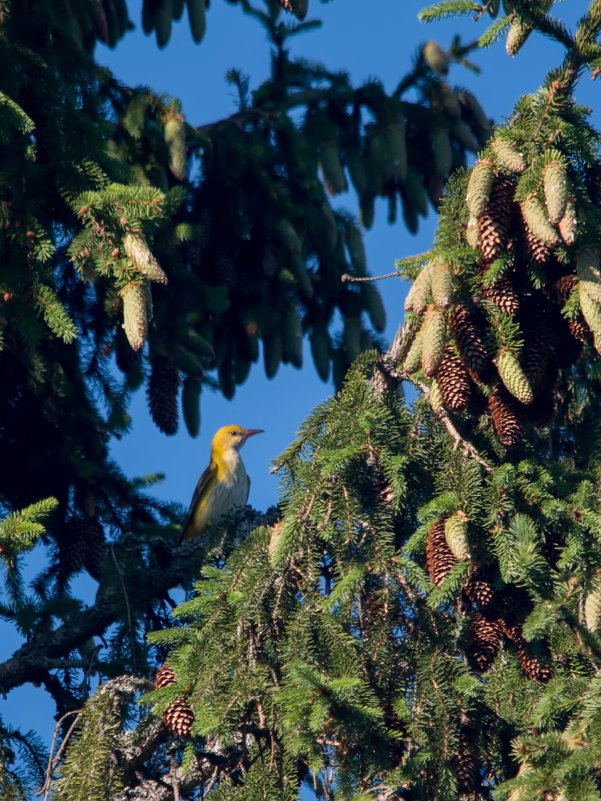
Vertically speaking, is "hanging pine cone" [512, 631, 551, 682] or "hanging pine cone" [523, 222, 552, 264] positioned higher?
"hanging pine cone" [523, 222, 552, 264]

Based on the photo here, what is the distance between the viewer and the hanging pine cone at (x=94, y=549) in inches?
202

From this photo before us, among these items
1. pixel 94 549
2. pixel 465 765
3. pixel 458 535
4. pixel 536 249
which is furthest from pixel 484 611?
pixel 94 549

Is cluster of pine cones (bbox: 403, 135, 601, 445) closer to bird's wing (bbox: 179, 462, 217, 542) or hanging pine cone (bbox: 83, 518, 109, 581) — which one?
hanging pine cone (bbox: 83, 518, 109, 581)

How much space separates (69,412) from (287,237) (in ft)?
5.79

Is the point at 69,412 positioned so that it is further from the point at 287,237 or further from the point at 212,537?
the point at 287,237

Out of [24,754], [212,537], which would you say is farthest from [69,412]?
[24,754]

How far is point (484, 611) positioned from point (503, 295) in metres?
0.92

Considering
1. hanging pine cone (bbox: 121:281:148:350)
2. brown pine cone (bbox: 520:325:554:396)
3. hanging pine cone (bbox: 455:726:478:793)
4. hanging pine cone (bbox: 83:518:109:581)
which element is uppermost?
hanging pine cone (bbox: 83:518:109:581)

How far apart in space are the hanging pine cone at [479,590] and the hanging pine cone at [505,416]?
0.40 meters

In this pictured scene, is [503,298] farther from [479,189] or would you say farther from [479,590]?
[479,590]

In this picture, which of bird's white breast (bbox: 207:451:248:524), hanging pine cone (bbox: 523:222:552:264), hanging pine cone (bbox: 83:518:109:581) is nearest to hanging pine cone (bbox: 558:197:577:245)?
hanging pine cone (bbox: 523:222:552:264)

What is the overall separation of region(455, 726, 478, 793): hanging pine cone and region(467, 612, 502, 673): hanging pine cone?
0.65 ft

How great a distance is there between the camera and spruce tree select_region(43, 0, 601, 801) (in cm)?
303

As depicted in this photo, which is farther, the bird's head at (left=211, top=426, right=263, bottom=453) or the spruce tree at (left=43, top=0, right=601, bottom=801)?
the bird's head at (left=211, top=426, right=263, bottom=453)
